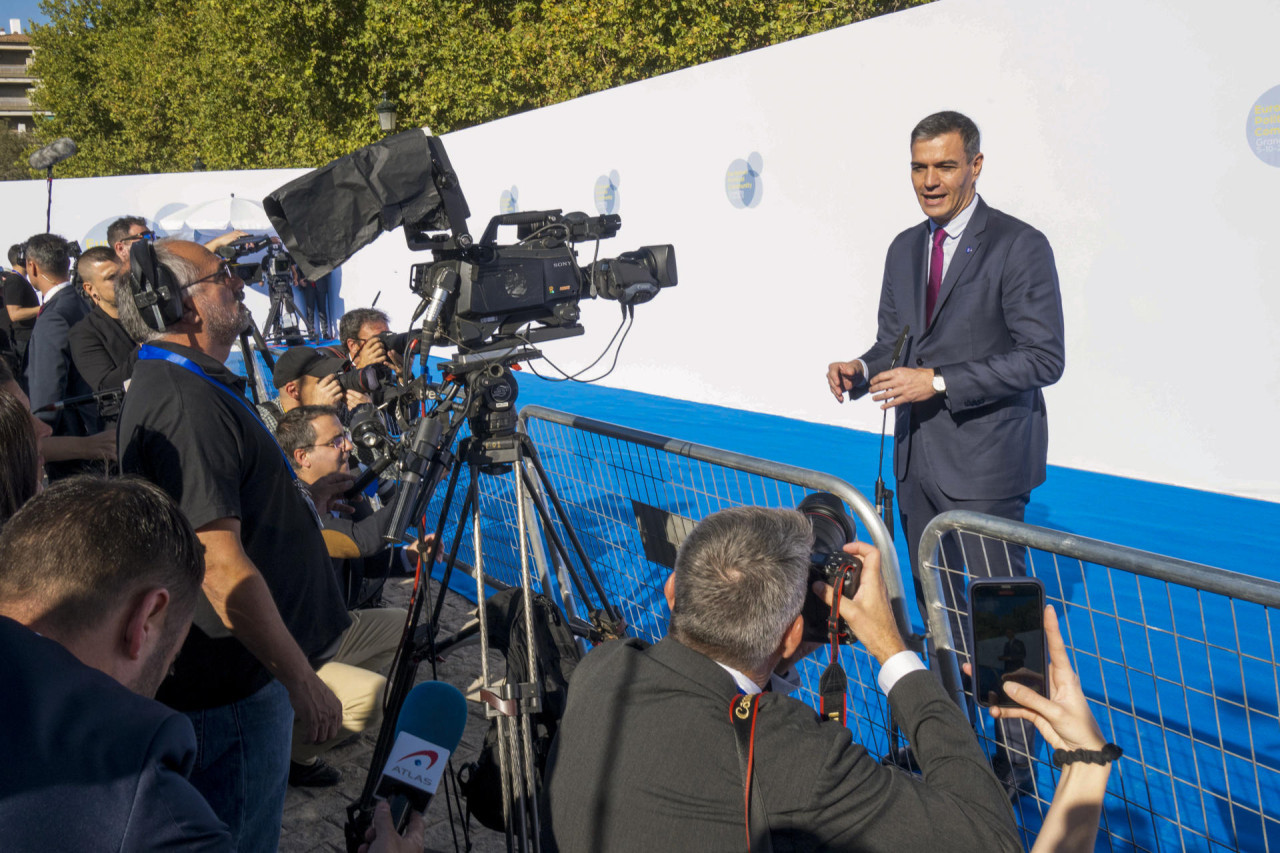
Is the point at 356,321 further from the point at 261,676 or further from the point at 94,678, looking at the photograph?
the point at 94,678

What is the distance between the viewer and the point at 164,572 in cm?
127

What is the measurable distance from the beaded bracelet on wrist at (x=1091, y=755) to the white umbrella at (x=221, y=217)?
49.4 feet

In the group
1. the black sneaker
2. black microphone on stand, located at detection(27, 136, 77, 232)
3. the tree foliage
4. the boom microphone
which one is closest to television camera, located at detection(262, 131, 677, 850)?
the black sneaker

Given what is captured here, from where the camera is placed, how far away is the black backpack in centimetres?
230

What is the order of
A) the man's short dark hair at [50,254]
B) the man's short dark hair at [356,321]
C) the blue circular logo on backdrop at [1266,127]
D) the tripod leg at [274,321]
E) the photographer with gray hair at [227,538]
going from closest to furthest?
the photographer with gray hair at [227,538] < the man's short dark hair at [356,321] < the man's short dark hair at [50,254] < the blue circular logo on backdrop at [1266,127] < the tripod leg at [274,321]

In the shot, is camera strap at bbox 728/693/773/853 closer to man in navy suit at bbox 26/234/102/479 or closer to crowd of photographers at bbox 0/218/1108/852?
crowd of photographers at bbox 0/218/1108/852

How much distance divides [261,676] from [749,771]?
1182 mm

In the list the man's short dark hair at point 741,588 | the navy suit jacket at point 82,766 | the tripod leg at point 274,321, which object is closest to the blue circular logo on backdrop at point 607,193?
the tripod leg at point 274,321

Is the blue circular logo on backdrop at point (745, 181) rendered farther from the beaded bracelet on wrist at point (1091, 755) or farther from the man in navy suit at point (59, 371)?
the beaded bracelet on wrist at point (1091, 755)

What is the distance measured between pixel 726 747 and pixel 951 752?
37 cm

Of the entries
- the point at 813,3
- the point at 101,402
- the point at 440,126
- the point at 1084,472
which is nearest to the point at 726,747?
the point at 101,402

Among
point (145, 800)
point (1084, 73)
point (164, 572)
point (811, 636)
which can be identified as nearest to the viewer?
point (145, 800)

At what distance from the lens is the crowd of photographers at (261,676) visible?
1.03 meters

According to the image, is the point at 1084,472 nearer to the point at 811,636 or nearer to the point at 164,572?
the point at 811,636
